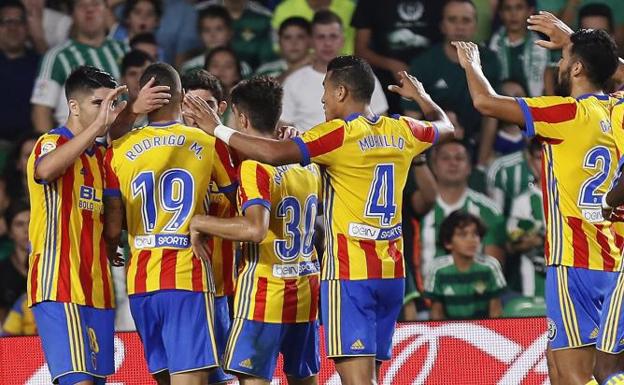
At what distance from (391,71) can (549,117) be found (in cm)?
514

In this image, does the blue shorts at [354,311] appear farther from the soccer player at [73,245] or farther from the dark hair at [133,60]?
the dark hair at [133,60]

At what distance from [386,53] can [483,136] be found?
1.26 meters

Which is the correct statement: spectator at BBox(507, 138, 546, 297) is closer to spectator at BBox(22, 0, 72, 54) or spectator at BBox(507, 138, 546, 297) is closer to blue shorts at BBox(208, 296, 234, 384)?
blue shorts at BBox(208, 296, 234, 384)

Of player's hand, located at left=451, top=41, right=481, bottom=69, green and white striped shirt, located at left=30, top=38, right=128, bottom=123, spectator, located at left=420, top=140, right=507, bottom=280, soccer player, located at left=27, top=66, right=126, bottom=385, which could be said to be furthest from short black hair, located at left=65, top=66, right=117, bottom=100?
spectator, located at left=420, top=140, right=507, bottom=280

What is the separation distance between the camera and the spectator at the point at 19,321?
1089cm

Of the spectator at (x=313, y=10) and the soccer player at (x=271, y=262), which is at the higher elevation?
the spectator at (x=313, y=10)

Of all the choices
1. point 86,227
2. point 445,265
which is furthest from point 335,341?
point 445,265

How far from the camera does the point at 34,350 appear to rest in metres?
8.84

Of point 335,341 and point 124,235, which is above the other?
point 124,235

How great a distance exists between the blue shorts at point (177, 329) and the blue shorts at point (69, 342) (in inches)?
13.7

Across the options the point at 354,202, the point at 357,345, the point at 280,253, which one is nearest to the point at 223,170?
the point at 280,253

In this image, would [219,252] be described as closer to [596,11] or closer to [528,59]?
[528,59]

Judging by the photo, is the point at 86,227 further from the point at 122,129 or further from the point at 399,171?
the point at 399,171

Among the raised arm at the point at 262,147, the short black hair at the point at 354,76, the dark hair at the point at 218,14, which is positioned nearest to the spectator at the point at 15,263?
the dark hair at the point at 218,14
